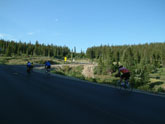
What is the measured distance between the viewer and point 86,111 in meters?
5.31

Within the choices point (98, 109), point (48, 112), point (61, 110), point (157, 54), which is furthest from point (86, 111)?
A: point (157, 54)

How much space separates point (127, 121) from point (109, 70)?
60451mm

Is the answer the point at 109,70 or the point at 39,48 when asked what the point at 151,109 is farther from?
the point at 39,48

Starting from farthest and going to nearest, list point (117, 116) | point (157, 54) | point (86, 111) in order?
point (157, 54)
point (86, 111)
point (117, 116)

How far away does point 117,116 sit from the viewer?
491 cm

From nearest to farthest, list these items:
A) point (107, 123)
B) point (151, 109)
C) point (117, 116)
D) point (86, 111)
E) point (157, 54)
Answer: point (107, 123) < point (117, 116) < point (86, 111) < point (151, 109) < point (157, 54)

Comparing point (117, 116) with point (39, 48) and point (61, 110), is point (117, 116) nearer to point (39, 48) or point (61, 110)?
point (61, 110)

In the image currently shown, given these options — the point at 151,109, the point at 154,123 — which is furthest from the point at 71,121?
the point at 151,109

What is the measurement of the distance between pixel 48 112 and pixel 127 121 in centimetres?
275

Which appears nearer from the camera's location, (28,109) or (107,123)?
(107,123)

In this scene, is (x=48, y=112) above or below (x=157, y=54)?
below

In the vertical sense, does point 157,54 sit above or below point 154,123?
above

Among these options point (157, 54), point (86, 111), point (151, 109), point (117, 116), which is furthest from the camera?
point (157, 54)

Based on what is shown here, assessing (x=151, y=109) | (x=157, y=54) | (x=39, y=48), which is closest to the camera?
(x=151, y=109)
